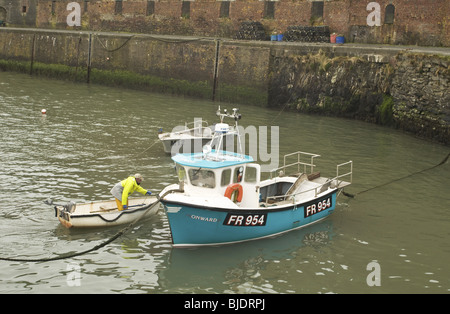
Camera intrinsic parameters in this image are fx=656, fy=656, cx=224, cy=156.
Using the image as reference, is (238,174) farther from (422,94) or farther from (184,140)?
(422,94)

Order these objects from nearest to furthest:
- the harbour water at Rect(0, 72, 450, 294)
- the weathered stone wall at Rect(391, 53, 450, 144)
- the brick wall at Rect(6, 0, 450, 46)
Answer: the harbour water at Rect(0, 72, 450, 294)
the weathered stone wall at Rect(391, 53, 450, 144)
the brick wall at Rect(6, 0, 450, 46)

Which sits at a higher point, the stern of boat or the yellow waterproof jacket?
A: the yellow waterproof jacket

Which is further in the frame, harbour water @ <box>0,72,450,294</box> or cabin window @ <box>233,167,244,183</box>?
cabin window @ <box>233,167,244,183</box>

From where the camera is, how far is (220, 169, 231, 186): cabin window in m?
13.4

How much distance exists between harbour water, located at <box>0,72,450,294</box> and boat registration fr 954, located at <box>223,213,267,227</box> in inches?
18.1

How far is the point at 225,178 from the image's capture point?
1348 centimetres

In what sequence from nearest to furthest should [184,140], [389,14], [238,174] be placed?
[238,174]
[184,140]
[389,14]

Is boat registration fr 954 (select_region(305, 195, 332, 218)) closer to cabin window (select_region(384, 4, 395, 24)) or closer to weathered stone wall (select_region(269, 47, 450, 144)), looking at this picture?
weathered stone wall (select_region(269, 47, 450, 144))

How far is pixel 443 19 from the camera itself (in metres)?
29.6

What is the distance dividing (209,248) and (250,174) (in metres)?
1.95

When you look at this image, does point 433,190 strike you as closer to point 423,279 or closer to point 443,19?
point 423,279

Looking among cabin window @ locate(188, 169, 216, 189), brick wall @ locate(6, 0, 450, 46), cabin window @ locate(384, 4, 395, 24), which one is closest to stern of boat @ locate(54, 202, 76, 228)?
cabin window @ locate(188, 169, 216, 189)

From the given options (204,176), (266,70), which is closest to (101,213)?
(204,176)
